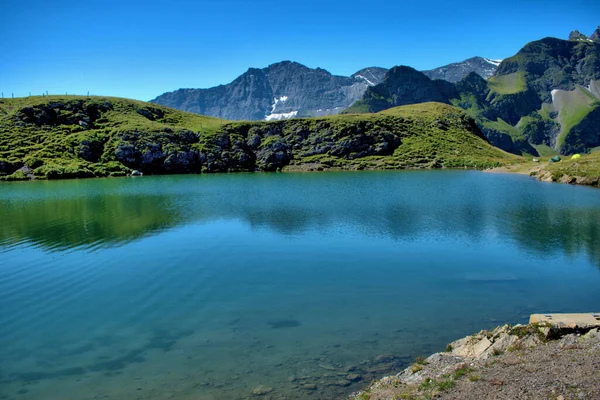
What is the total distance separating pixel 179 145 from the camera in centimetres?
17038

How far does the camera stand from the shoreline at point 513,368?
37.1 ft

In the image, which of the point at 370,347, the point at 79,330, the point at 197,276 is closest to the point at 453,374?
the point at 370,347

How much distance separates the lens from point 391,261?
106 feet

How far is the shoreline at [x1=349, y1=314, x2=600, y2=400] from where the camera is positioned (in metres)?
11.3

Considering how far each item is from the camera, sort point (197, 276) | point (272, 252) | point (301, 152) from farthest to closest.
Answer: point (301, 152), point (272, 252), point (197, 276)

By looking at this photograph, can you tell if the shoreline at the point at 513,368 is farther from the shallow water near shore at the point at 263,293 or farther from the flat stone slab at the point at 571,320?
the shallow water near shore at the point at 263,293

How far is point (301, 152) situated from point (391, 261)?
514 ft

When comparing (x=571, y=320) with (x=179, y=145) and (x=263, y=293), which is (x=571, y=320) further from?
(x=179, y=145)

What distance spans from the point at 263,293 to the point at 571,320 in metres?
16.1

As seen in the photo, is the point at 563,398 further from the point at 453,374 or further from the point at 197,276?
the point at 197,276

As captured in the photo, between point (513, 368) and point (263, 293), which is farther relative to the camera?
point (263, 293)

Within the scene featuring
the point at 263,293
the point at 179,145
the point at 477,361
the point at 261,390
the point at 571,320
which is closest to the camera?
the point at 477,361

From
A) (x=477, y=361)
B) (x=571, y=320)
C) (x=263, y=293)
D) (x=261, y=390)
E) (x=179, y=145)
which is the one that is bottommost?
(x=261, y=390)

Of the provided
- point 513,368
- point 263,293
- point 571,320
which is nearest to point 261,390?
point 513,368
